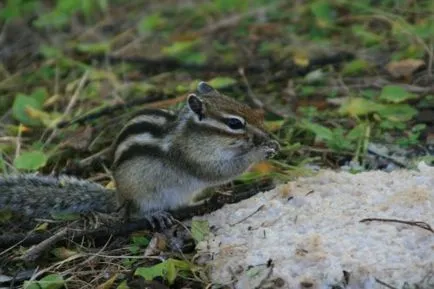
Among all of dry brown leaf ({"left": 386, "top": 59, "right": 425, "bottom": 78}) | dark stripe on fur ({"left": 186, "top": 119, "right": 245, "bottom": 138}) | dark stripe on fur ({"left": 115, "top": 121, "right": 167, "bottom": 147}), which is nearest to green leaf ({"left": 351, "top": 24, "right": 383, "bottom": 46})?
dry brown leaf ({"left": 386, "top": 59, "right": 425, "bottom": 78})

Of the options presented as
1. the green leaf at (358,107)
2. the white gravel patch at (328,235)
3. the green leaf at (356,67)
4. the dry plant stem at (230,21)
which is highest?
the white gravel patch at (328,235)

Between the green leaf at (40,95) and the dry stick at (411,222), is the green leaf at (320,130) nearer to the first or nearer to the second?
the dry stick at (411,222)

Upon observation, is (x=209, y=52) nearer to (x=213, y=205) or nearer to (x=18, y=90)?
(x=18, y=90)

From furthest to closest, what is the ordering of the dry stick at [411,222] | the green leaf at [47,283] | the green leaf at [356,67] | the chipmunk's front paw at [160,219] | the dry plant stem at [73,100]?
the green leaf at [356,67], the dry plant stem at [73,100], the chipmunk's front paw at [160,219], the green leaf at [47,283], the dry stick at [411,222]

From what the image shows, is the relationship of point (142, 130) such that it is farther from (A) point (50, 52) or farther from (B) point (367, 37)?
(A) point (50, 52)

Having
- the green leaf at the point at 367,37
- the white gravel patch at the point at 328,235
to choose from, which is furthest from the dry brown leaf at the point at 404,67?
Result: the white gravel patch at the point at 328,235

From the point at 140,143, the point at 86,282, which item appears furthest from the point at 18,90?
the point at 86,282

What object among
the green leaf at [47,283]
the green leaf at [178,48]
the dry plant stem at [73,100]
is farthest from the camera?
the green leaf at [178,48]
